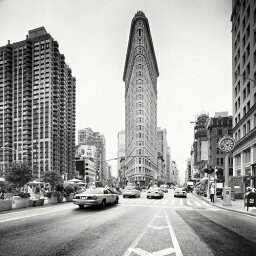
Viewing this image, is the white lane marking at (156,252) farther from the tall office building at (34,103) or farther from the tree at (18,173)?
the tall office building at (34,103)

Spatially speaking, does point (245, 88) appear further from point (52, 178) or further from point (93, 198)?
point (93, 198)

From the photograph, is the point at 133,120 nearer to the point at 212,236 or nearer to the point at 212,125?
the point at 212,125

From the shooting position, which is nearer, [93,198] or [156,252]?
[156,252]

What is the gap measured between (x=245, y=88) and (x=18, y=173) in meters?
33.6

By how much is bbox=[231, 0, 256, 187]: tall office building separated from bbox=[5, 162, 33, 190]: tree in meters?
25.2

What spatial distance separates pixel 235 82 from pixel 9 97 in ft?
396

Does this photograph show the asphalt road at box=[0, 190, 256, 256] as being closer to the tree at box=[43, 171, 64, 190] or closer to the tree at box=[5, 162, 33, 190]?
the tree at box=[5, 162, 33, 190]

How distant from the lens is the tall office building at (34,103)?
437 ft

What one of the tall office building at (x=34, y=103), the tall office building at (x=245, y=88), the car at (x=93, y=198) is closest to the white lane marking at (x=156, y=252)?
the car at (x=93, y=198)

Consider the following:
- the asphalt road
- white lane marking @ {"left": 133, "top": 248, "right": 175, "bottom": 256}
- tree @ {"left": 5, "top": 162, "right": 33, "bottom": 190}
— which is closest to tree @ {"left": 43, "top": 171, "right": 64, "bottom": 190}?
tree @ {"left": 5, "top": 162, "right": 33, "bottom": 190}

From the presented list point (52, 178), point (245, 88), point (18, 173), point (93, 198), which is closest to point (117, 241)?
point (93, 198)

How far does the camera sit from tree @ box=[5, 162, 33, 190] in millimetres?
22484

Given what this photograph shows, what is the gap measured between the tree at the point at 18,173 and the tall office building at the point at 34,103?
111m

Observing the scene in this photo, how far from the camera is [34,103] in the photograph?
13775cm
